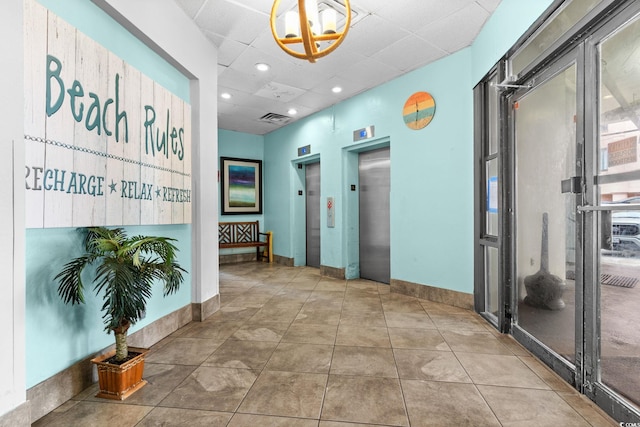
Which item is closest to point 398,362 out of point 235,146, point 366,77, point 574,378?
point 574,378

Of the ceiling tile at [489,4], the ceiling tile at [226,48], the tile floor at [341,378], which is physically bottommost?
the tile floor at [341,378]

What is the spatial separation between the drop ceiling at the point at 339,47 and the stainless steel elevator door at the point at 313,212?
5.35 feet

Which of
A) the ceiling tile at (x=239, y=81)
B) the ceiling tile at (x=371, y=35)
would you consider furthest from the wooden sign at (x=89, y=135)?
the ceiling tile at (x=371, y=35)

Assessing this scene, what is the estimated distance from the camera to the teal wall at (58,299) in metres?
1.91

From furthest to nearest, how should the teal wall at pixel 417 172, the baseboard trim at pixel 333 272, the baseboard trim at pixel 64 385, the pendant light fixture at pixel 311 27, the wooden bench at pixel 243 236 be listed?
1. the wooden bench at pixel 243 236
2. the baseboard trim at pixel 333 272
3. the teal wall at pixel 417 172
4. the pendant light fixture at pixel 311 27
5. the baseboard trim at pixel 64 385

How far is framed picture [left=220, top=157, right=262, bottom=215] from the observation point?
7.75 meters

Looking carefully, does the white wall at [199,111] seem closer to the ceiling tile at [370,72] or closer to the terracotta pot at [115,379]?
the terracotta pot at [115,379]

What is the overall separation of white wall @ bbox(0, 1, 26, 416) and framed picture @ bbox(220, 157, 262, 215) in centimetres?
602

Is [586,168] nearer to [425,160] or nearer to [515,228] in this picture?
[515,228]

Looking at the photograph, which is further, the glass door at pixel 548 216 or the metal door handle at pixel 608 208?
the glass door at pixel 548 216

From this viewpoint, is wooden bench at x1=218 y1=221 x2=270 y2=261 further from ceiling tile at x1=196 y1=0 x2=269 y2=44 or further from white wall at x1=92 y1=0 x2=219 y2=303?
ceiling tile at x1=196 y1=0 x2=269 y2=44

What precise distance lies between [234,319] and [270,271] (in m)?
3.06

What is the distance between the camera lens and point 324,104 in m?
6.13

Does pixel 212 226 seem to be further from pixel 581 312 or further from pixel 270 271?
pixel 581 312
